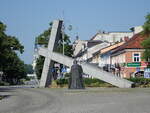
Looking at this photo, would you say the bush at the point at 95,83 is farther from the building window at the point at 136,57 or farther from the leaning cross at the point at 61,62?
the building window at the point at 136,57

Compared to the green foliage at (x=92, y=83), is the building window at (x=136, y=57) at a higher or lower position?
higher

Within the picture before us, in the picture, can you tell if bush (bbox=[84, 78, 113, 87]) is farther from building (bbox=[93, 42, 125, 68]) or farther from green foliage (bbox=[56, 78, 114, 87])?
building (bbox=[93, 42, 125, 68])

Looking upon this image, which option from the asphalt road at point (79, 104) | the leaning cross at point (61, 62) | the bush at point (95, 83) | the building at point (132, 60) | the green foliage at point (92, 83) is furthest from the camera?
the building at point (132, 60)

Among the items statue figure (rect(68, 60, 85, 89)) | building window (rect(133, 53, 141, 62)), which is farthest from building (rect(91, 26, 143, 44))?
statue figure (rect(68, 60, 85, 89))

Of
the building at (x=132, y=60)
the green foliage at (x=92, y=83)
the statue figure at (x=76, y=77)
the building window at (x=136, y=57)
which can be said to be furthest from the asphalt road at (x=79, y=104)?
the building window at (x=136, y=57)

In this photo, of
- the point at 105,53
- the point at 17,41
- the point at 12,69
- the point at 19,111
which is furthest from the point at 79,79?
the point at 12,69

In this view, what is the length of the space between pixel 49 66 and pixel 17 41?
37.6 metres

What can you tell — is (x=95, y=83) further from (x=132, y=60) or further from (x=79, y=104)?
(x=79, y=104)

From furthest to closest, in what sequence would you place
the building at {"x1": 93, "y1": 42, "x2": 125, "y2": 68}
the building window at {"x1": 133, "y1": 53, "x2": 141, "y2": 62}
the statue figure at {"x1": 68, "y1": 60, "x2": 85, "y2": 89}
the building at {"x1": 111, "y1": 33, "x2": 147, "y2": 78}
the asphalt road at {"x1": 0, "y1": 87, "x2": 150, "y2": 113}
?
the building at {"x1": 93, "y1": 42, "x2": 125, "y2": 68}
the building window at {"x1": 133, "y1": 53, "x2": 141, "y2": 62}
the building at {"x1": 111, "y1": 33, "x2": 147, "y2": 78}
the statue figure at {"x1": 68, "y1": 60, "x2": 85, "y2": 89}
the asphalt road at {"x1": 0, "y1": 87, "x2": 150, "y2": 113}

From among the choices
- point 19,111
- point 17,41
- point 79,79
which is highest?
point 17,41

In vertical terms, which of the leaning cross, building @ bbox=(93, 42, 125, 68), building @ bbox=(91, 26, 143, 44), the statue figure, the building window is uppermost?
building @ bbox=(91, 26, 143, 44)

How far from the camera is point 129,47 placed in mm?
68688

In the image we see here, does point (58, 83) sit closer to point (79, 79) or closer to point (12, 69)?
point (79, 79)

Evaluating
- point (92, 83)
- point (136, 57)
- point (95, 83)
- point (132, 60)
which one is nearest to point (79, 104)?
point (95, 83)
